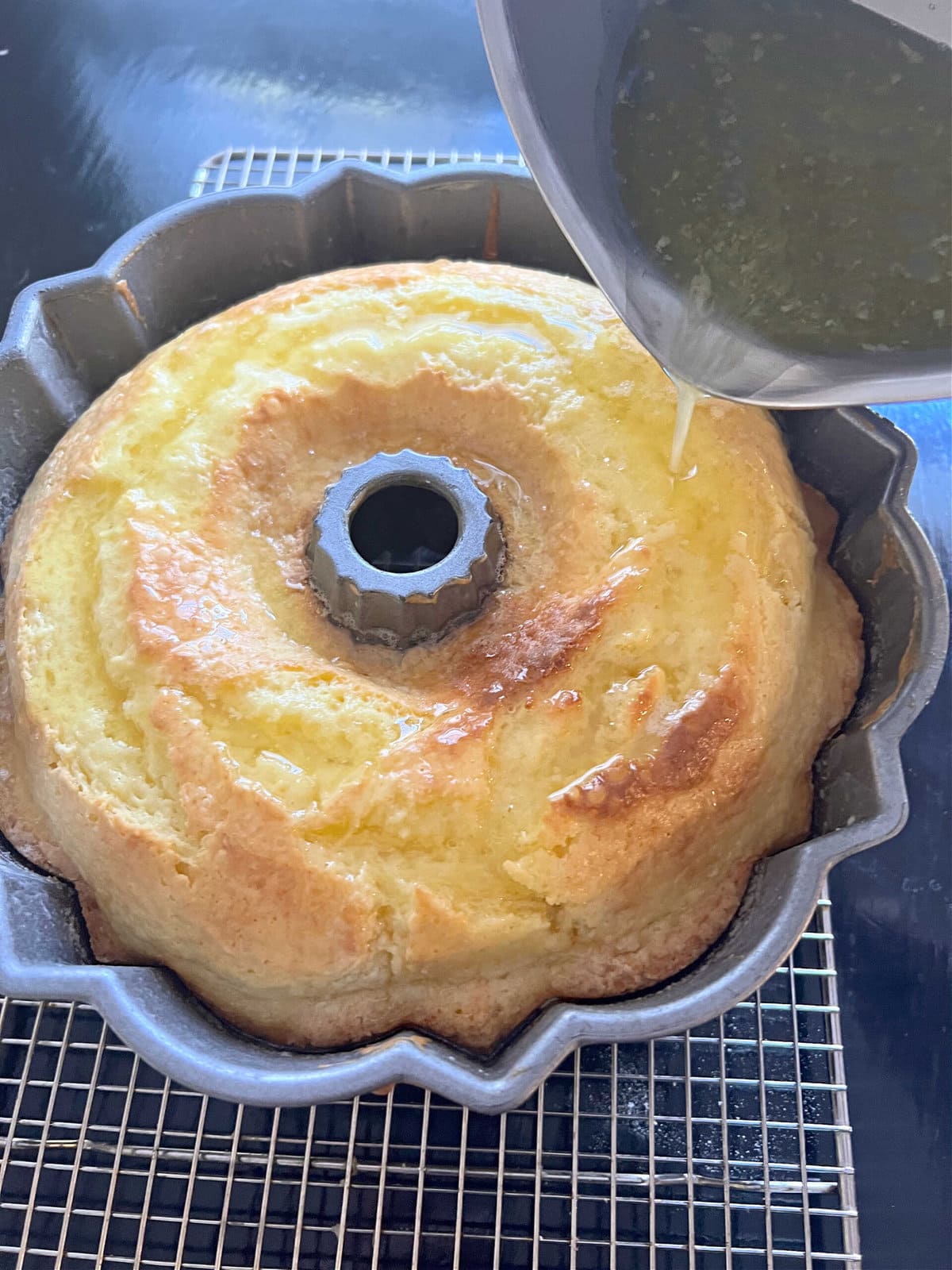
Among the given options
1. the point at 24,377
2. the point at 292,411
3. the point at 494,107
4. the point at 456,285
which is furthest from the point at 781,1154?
the point at 494,107

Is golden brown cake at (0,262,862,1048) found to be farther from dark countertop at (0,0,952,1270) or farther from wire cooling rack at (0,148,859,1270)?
dark countertop at (0,0,952,1270)

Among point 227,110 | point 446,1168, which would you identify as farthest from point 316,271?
point 446,1168

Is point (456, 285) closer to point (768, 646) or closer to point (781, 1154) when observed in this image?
point (768, 646)

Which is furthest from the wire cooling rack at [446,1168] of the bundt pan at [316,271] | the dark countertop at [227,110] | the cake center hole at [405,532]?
the cake center hole at [405,532]

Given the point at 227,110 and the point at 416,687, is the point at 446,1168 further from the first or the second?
the point at 227,110

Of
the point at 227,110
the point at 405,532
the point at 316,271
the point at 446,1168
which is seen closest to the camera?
the point at 446,1168

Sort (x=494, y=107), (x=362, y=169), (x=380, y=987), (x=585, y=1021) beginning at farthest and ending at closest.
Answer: (x=494, y=107) < (x=362, y=169) < (x=380, y=987) < (x=585, y=1021)
